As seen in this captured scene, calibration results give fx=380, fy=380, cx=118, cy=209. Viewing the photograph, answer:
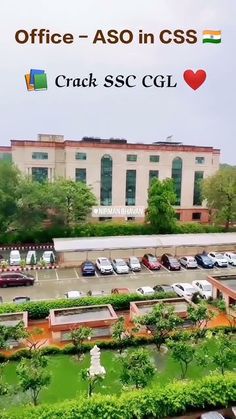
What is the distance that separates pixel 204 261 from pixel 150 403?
18850 mm

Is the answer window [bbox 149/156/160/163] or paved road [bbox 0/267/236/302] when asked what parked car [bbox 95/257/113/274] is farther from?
window [bbox 149/156/160/163]

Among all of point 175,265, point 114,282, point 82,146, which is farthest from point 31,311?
point 82,146

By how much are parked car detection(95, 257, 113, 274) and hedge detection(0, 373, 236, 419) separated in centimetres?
1506

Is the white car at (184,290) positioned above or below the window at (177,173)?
below

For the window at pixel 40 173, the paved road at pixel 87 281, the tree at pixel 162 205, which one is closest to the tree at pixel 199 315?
the paved road at pixel 87 281

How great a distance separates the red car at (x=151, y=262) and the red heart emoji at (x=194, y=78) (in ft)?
43.8

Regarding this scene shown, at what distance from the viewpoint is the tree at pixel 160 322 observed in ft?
53.9

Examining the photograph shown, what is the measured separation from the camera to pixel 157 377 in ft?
47.9

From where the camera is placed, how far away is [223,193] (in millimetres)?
36812

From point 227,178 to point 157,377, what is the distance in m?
25.8

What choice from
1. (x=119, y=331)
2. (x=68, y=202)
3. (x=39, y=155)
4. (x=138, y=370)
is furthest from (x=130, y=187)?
(x=138, y=370)

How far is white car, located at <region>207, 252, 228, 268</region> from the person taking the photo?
96.5 ft

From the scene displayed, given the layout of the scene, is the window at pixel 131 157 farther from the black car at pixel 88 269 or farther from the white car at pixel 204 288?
the white car at pixel 204 288

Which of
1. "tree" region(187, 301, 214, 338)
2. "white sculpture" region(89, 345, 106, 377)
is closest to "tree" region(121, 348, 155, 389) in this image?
"white sculpture" region(89, 345, 106, 377)
